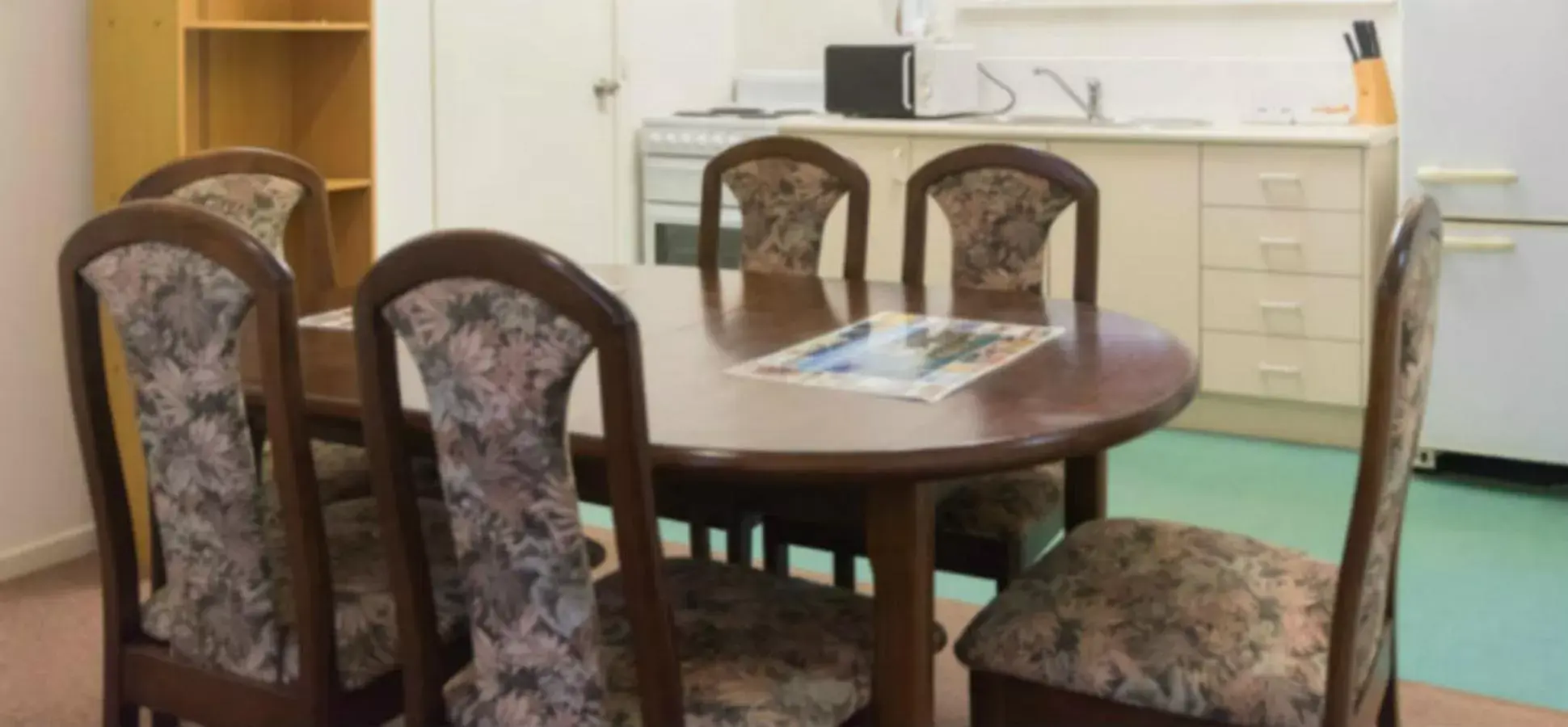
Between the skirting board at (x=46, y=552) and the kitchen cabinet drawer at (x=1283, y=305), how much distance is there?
2.88 metres

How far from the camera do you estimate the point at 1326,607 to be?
195 cm

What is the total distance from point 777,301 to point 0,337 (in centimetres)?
174

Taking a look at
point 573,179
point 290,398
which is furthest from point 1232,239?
point 290,398

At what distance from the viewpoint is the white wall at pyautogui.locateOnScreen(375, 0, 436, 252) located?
4.23m

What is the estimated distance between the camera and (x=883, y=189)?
4855 millimetres

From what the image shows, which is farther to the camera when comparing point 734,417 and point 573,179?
point 573,179

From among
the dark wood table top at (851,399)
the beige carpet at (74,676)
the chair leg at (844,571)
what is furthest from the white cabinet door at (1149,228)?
the dark wood table top at (851,399)

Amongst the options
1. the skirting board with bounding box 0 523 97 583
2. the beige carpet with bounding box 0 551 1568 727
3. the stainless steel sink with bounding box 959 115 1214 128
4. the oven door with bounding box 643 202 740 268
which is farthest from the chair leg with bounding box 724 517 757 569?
the oven door with bounding box 643 202 740 268

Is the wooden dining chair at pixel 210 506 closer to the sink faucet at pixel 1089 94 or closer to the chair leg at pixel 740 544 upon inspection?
the chair leg at pixel 740 544

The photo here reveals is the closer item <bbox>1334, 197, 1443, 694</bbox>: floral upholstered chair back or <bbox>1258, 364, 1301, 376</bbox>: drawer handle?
<bbox>1334, 197, 1443, 694</bbox>: floral upholstered chair back

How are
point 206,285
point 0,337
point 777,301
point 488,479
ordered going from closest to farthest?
point 488,479 < point 206,285 < point 777,301 < point 0,337

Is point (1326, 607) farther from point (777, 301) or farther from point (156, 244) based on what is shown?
point (156, 244)

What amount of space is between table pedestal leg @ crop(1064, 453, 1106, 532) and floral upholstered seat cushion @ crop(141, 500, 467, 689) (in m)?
0.96

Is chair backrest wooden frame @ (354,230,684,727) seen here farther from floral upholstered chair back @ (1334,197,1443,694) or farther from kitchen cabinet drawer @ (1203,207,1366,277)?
kitchen cabinet drawer @ (1203,207,1366,277)
